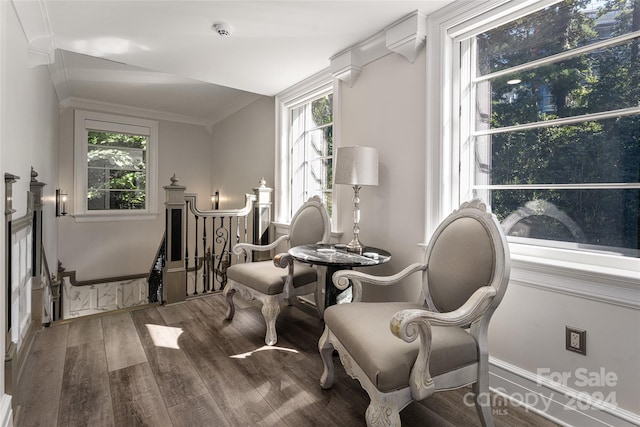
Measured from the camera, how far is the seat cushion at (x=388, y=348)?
1225 millimetres

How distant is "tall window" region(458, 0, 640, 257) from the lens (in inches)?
58.5

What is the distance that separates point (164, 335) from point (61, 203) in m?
3.40

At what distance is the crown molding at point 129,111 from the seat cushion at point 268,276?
13.0 feet

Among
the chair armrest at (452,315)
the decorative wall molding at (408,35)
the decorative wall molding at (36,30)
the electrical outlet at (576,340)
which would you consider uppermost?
the decorative wall molding at (36,30)

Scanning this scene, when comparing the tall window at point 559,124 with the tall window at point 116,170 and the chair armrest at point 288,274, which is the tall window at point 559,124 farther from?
the tall window at point 116,170

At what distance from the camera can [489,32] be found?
6.43ft

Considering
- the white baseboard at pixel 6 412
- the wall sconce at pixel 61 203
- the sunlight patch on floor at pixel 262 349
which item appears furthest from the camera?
the wall sconce at pixel 61 203

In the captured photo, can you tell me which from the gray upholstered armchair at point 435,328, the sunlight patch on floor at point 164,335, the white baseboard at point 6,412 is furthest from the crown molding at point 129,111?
the gray upholstered armchair at point 435,328

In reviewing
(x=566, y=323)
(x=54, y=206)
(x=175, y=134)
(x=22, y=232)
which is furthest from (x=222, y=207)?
(x=566, y=323)

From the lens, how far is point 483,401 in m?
1.40

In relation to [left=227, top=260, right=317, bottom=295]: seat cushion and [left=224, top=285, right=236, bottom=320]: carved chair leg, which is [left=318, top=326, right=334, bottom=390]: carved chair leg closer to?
[left=227, top=260, right=317, bottom=295]: seat cushion

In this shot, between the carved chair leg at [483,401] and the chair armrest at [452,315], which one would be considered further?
the carved chair leg at [483,401]

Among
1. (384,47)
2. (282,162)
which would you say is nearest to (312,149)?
(282,162)

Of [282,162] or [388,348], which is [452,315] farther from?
[282,162]
